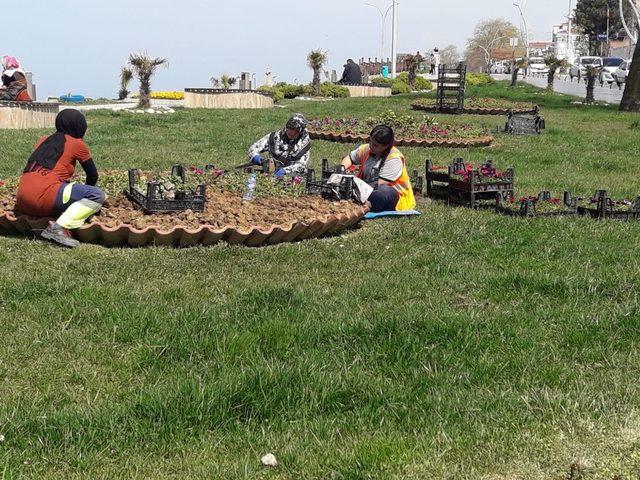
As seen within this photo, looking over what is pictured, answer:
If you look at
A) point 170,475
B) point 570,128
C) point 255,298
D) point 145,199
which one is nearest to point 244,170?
point 145,199

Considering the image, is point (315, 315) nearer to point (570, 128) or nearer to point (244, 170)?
point (244, 170)

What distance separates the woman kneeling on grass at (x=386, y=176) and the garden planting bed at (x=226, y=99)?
59.5 ft

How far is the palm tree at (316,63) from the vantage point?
3281 cm

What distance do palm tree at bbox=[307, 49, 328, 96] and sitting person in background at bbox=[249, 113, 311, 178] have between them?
23.7 meters

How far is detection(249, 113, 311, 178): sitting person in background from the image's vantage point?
9.72 meters

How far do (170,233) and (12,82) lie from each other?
13.8 meters

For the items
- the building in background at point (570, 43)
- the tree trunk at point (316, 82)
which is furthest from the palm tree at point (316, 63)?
the building in background at point (570, 43)

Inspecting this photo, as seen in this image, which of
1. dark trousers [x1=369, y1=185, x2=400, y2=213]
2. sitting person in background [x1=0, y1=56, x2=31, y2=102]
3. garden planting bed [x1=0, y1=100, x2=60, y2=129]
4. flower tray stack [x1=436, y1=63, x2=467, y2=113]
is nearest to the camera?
dark trousers [x1=369, y1=185, x2=400, y2=213]

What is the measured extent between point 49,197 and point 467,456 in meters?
4.79

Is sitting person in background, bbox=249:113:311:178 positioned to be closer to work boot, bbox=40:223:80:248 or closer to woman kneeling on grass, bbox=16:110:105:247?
woman kneeling on grass, bbox=16:110:105:247

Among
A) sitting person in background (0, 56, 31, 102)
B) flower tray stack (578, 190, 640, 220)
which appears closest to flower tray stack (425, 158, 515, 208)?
flower tray stack (578, 190, 640, 220)

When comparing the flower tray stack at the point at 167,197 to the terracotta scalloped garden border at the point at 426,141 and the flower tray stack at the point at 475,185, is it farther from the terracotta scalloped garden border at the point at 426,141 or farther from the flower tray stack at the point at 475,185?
the terracotta scalloped garden border at the point at 426,141

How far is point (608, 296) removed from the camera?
216 inches

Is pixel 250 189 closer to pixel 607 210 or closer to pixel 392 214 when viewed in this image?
pixel 392 214
